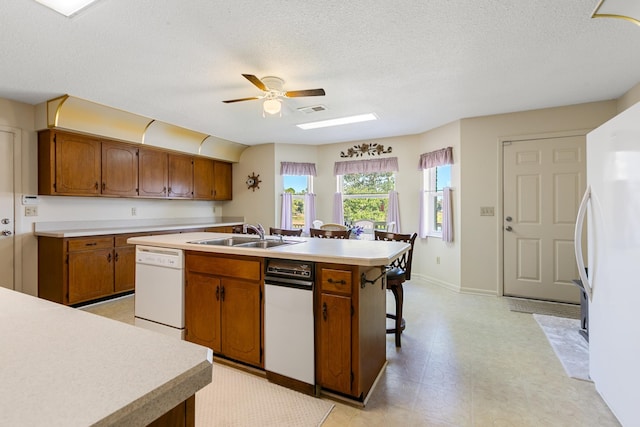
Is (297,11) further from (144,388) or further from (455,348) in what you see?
(455,348)

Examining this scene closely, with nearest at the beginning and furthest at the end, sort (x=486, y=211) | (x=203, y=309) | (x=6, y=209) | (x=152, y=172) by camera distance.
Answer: (x=203, y=309) < (x=6, y=209) < (x=486, y=211) < (x=152, y=172)

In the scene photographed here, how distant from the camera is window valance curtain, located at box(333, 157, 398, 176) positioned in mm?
5004

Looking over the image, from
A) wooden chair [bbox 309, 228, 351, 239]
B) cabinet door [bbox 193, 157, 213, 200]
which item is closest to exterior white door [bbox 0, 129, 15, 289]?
cabinet door [bbox 193, 157, 213, 200]

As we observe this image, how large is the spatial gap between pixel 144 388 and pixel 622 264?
2115 millimetres

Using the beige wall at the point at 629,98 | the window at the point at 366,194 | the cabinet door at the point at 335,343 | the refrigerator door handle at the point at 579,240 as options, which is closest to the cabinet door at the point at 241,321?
the cabinet door at the point at 335,343

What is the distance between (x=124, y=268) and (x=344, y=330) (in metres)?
3.42

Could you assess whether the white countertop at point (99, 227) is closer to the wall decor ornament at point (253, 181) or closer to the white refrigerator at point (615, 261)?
the wall decor ornament at point (253, 181)

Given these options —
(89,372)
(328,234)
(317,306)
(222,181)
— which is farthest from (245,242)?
(222,181)

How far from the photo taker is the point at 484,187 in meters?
3.93

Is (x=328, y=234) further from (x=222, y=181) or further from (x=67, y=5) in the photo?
(x=222, y=181)

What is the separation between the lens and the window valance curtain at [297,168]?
5410mm

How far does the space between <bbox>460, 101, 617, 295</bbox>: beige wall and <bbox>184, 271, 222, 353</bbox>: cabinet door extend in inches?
130

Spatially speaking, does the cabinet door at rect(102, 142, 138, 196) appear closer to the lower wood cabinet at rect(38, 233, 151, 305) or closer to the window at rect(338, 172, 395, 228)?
the lower wood cabinet at rect(38, 233, 151, 305)

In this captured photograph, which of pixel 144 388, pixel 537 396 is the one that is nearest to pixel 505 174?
pixel 537 396
